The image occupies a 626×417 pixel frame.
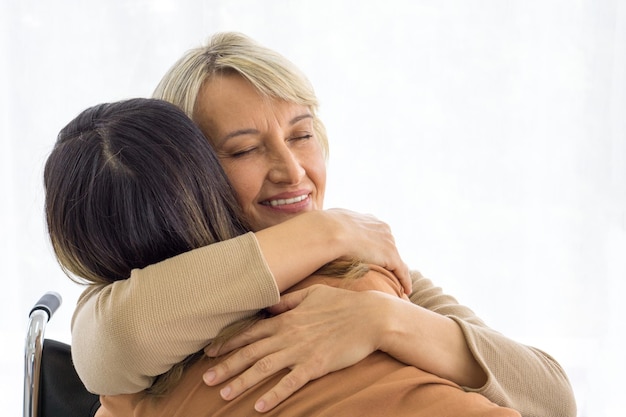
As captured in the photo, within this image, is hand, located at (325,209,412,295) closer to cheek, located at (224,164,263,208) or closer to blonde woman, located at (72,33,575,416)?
blonde woman, located at (72,33,575,416)

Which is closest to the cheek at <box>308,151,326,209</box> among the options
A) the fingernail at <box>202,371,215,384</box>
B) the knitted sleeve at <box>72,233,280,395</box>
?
the knitted sleeve at <box>72,233,280,395</box>

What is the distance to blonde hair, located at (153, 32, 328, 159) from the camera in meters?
1.63

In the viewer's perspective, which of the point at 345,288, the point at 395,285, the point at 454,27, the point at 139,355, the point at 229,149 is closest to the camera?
the point at 139,355

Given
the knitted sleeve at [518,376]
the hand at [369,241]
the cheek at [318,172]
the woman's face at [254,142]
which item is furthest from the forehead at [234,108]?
the knitted sleeve at [518,376]

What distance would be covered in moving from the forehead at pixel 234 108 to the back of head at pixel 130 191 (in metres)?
0.21

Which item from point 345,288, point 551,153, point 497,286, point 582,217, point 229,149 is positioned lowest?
point 497,286

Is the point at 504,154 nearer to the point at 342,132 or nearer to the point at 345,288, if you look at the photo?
the point at 342,132

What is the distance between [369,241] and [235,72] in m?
0.47

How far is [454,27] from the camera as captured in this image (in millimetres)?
3307

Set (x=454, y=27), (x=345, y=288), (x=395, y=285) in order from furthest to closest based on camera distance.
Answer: (x=454, y=27) → (x=395, y=285) → (x=345, y=288)

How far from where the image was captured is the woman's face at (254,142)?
1604 millimetres

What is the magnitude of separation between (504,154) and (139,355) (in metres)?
2.42

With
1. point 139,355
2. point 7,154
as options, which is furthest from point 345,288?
point 7,154

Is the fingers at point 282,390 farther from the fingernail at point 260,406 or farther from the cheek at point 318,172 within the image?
the cheek at point 318,172
